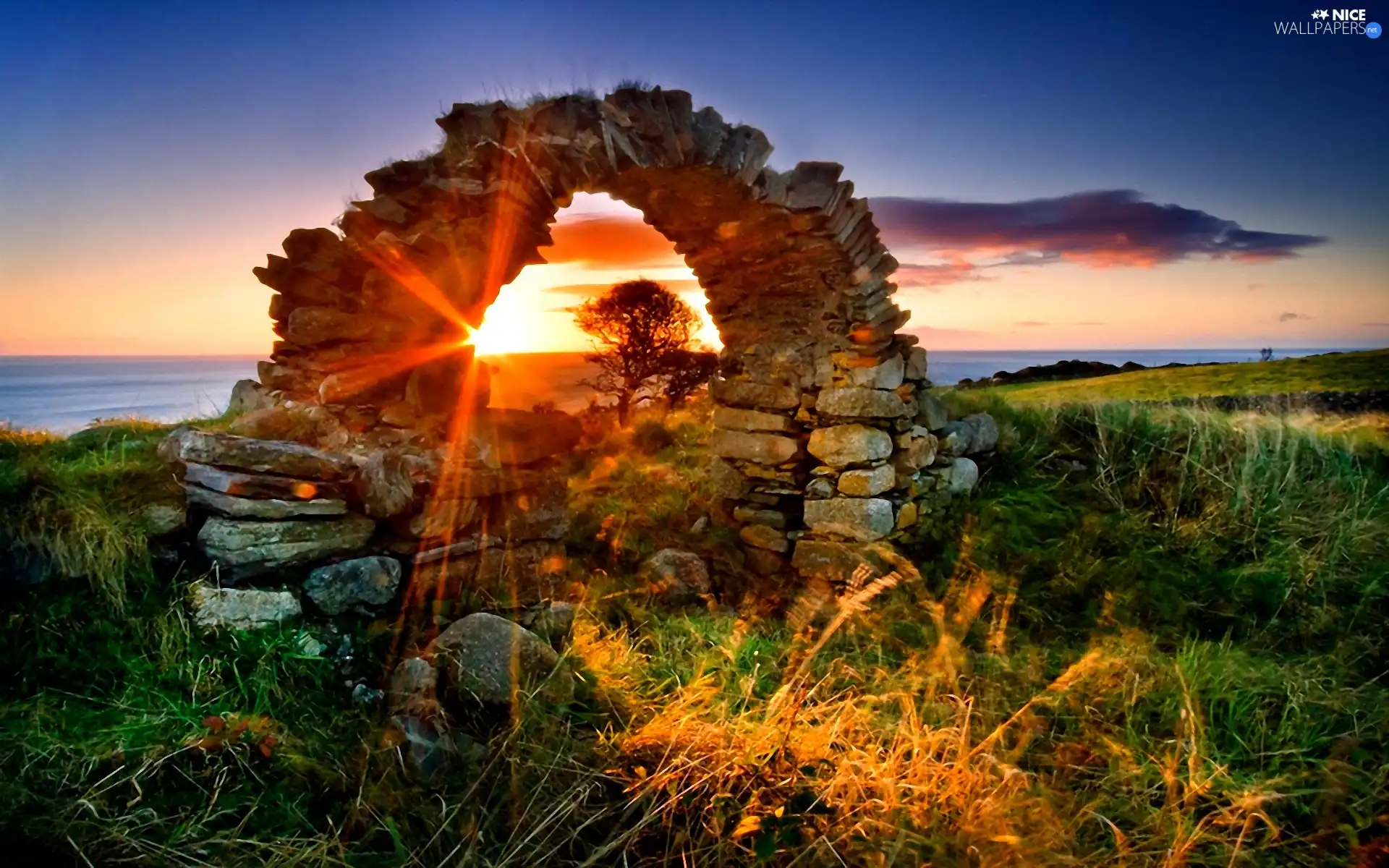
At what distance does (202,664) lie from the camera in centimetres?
305

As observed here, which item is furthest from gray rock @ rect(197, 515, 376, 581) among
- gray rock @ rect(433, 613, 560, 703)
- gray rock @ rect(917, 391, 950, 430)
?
gray rock @ rect(917, 391, 950, 430)

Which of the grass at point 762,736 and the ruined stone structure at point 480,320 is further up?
the ruined stone structure at point 480,320

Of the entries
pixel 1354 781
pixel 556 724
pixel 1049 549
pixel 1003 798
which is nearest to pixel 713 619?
pixel 556 724

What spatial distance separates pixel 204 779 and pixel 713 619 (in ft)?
10.6

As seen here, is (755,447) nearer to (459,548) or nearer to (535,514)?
(535,514)

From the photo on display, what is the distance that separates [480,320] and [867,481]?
3.21 metres

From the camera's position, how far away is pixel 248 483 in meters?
3.62

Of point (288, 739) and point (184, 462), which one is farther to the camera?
point (184, 462)

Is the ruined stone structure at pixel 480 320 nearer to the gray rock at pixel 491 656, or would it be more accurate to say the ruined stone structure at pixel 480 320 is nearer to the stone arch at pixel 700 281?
the stone arch at pixel 700 281

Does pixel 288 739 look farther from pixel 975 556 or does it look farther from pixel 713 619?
pixel 975 556

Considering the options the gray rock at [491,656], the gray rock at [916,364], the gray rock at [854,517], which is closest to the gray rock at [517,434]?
the gray rock at [491,656]

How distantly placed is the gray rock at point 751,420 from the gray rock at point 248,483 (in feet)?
12.8

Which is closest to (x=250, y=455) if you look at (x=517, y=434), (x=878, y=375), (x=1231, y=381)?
(x=517, y=434)

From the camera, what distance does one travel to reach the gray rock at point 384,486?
13.0 feet
